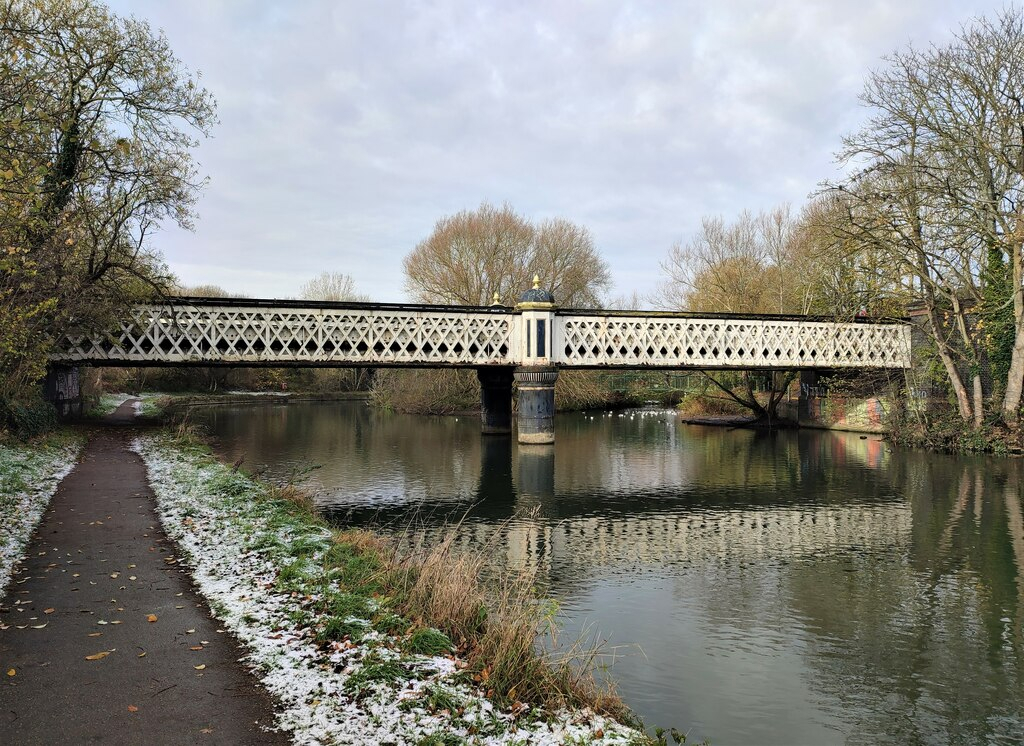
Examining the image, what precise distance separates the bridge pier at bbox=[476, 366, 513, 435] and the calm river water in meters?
6.59

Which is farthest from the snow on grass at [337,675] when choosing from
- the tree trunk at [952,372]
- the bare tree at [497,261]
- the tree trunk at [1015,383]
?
the bare tree at [497,261]

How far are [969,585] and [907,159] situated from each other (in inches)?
803

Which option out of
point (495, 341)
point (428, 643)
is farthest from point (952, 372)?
point (428, 643)

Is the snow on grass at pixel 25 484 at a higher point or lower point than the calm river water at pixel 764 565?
higher

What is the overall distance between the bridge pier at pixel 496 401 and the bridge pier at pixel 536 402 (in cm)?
502

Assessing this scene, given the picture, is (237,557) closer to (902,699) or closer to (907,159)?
(902,699)

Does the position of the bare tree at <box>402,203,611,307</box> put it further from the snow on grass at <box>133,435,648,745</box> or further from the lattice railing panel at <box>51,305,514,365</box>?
the snow on grass at <box>133,435,648,745</box>

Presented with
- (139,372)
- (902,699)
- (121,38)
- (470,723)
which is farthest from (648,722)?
(139,372)

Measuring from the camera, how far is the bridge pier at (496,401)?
3591 cm

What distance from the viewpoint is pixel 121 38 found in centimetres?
2369

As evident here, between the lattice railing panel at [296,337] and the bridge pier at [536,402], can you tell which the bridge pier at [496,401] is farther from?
the lattice railing panel at [296,337]

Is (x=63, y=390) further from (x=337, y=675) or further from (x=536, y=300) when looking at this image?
(x=337, y=675)

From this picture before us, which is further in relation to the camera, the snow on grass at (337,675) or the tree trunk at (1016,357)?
the tree trunk at (1016,357)

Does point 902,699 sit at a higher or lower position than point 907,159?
lower
